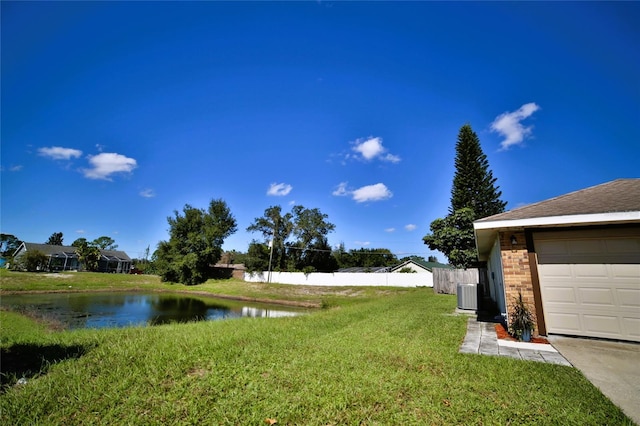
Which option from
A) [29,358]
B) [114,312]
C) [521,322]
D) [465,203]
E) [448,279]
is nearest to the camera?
[29,358]

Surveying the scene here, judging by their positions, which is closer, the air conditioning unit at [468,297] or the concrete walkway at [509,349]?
the concrete walkway at [509,349]

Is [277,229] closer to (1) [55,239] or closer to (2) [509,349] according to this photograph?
(2) [509,349]

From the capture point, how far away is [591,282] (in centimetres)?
534

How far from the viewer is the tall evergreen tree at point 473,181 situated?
2444 cm

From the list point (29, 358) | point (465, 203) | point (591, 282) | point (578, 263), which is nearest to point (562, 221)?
Result: point (578, 263)

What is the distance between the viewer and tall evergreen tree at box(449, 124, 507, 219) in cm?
2444

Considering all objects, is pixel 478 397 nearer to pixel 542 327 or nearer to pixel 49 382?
pixel 542 327

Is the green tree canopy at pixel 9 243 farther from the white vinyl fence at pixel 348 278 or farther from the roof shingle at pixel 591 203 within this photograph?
the roof shingle at pixel 591 203

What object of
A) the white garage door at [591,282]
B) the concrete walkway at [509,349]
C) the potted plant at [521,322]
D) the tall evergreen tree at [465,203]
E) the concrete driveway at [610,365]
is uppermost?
the tall evergreen tree at [465,203]

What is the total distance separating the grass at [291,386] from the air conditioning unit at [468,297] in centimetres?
524

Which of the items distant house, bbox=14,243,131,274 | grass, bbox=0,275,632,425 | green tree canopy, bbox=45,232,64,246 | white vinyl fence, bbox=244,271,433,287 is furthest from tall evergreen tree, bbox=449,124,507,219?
green tree canopy, bbox=45,232,64,246

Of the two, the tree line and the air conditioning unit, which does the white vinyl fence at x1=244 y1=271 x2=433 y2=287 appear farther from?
the air conditioning unit

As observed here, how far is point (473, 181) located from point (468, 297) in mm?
18457

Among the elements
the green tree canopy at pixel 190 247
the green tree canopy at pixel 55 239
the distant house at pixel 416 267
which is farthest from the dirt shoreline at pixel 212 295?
the green tree canopy at pixel 55 239
